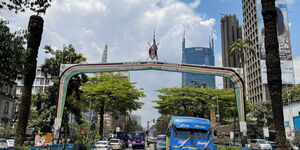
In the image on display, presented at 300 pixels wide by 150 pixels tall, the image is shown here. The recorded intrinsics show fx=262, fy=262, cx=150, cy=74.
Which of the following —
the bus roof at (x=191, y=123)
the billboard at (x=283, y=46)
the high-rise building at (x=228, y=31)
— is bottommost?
the bus roof at (x=191, y=123)

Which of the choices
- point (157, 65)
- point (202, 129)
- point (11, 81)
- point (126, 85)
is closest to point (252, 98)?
point (126, 85)

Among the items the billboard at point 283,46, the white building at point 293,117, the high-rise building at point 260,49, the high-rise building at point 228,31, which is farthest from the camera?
the high-rise building at point 228,31

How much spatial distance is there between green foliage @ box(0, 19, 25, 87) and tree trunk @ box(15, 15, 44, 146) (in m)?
3.44

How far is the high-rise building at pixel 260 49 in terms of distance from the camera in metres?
80.6

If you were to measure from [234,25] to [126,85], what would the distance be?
409 ft

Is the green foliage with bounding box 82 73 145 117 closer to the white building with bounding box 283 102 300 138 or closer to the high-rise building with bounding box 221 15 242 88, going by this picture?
the white building with bounding box 283 102 300 138

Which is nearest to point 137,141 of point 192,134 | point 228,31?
point 192,134

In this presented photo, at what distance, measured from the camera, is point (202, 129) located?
15508 mm

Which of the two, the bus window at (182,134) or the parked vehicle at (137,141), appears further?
the parked vehicle at (137,141)

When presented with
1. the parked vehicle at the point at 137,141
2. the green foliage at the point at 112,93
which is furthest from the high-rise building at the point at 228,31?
the green foliage at the point at 112,93

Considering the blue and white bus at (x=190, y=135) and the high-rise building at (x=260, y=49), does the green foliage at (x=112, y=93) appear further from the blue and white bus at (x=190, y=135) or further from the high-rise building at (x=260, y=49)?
the high-rise building at (x=260, y=49)

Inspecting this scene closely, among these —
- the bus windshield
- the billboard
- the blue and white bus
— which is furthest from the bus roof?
the billboard

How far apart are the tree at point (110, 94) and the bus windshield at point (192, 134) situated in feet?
78.9

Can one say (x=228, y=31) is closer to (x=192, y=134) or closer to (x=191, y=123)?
(x=191, y=123)
